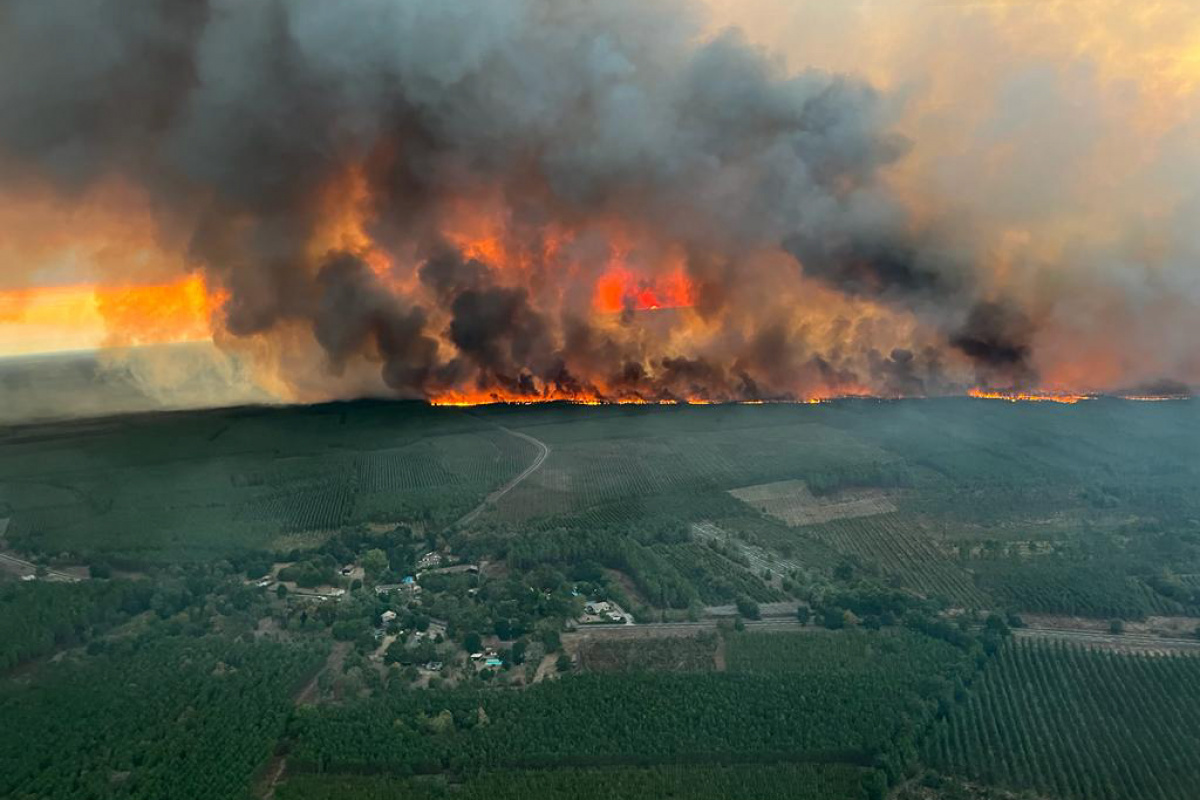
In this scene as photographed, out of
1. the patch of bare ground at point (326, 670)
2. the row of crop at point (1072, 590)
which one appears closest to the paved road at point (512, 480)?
the patch of bare ground at point (326, 670)

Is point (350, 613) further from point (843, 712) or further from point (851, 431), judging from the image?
point (851, 431)

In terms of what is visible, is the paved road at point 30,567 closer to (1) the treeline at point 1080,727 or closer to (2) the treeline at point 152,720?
(2) the treeline at point 152,720

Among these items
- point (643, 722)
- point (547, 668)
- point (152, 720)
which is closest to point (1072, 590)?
point (643, 722)

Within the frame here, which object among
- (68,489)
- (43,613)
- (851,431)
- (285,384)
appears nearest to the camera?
(43,613)

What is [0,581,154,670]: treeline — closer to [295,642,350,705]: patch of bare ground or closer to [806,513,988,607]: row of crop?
[295,642,350,705]: patch of bare ground

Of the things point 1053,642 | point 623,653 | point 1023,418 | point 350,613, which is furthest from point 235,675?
point 1023,418

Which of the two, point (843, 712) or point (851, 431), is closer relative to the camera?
point (843, 712)

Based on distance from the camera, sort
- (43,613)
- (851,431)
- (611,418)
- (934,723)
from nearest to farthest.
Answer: (934,723), (43,613), (851,431), (611,418)
